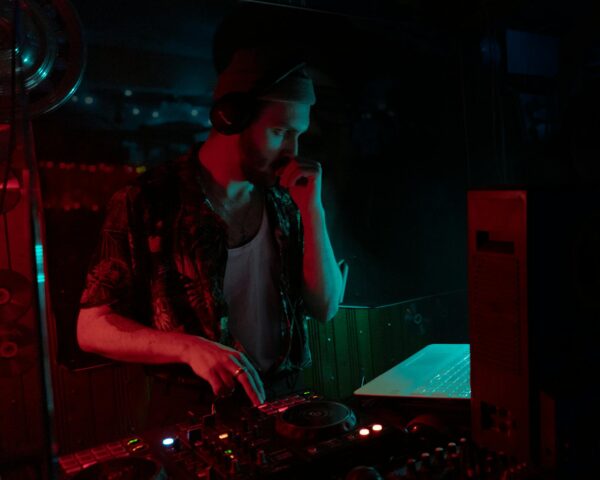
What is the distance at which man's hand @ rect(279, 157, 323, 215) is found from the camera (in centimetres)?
205

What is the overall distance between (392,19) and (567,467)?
209 cm

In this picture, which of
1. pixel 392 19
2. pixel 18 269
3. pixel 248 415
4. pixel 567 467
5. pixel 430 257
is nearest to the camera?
pixel 567 467

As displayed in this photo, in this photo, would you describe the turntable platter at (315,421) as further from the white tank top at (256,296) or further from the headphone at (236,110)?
the headphone at (236,110)

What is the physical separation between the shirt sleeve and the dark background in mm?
52

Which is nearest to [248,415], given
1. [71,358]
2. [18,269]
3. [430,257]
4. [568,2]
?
[71,358]

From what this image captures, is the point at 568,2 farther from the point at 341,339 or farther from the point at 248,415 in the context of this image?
the point at 248,415

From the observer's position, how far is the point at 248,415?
4.32ft

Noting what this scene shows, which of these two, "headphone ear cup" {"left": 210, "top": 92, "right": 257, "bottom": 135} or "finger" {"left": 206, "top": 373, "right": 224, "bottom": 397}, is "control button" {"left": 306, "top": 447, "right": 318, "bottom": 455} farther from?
"headphone ear cup" {"left": 210, "top": 92, "right": 257, "bottom": 135}

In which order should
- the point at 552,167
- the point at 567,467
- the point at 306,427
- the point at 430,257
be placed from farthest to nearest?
the point at 552,167
the point at 430,257
the point at 306,427
the point at 567,467

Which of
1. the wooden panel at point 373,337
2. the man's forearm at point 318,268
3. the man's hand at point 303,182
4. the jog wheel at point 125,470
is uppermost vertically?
the man's hand at point 303,182

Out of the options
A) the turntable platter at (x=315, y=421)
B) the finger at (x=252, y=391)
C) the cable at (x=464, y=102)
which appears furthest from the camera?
the cable at (x=464, y=102)

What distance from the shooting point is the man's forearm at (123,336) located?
Answer: 1751 millimetres

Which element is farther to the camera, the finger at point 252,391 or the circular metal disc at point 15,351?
the circular metal disc at point 15,351

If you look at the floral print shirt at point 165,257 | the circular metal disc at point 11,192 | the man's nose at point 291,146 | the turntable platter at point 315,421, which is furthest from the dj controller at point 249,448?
the man's nose at point 291,146
